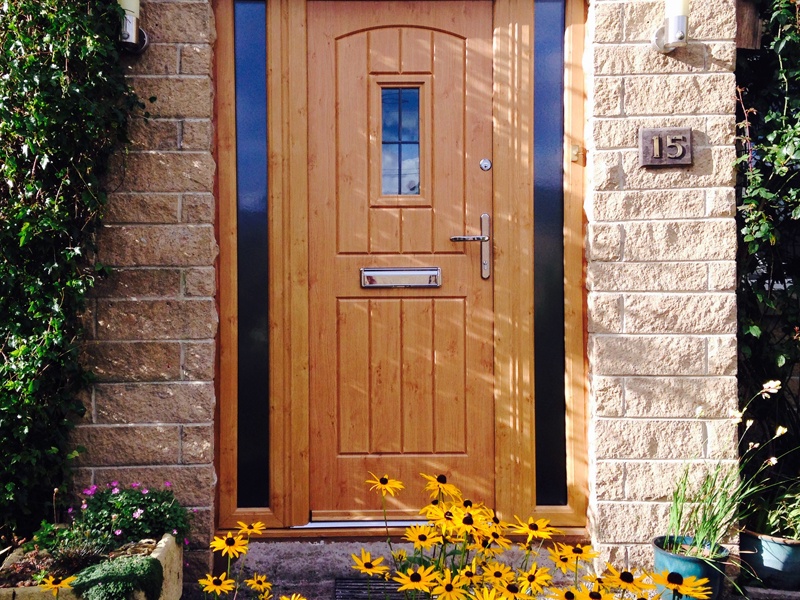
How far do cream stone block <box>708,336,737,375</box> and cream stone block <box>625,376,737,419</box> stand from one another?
3 centimetres

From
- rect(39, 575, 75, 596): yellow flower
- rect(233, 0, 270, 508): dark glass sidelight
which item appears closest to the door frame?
rect(233, 0, 270, 508): dark glass sidelight

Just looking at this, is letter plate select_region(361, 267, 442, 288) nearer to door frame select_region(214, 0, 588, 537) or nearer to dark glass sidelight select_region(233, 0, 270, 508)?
door frame select_region(214, 0, 588, 537)

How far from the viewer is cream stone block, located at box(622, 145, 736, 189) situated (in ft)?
8.94

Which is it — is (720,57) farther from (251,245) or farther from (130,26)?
(130,26)

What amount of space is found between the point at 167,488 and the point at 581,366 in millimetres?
1805

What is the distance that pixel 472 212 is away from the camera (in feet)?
9.52

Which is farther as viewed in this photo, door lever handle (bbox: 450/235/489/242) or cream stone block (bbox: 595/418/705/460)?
door lever handle (bbox: 450/235/489/242)

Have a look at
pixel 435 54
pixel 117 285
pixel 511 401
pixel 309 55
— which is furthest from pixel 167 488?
pixel 435 54

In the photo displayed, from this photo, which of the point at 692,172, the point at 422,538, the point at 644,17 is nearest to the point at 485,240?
the point at 692,172

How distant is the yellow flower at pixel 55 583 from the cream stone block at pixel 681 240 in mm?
2312

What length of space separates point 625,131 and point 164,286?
2.00 meters

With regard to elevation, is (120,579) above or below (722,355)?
below

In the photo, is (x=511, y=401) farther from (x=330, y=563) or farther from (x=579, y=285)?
(x=330, y=563)

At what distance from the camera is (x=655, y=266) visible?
2738mm
